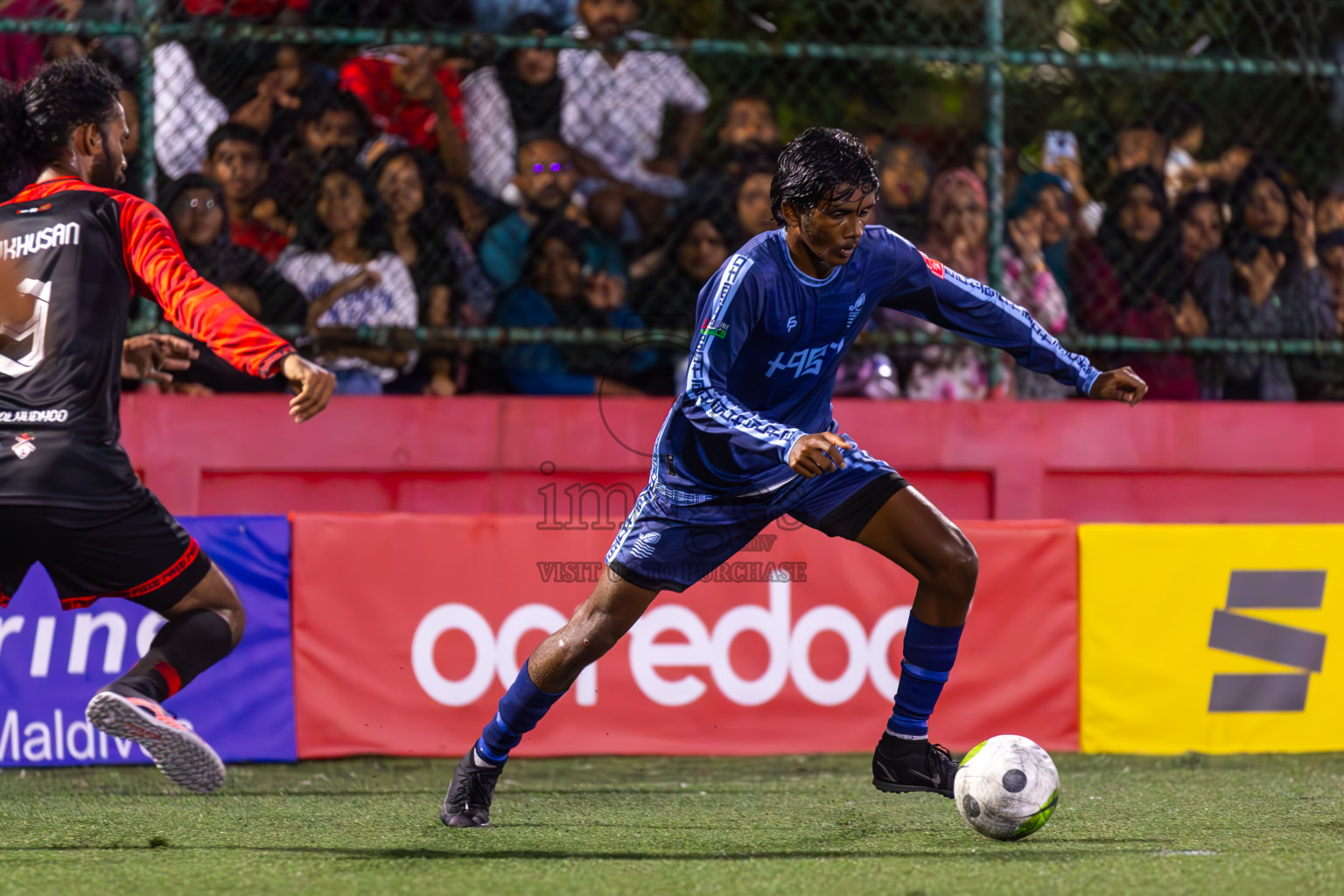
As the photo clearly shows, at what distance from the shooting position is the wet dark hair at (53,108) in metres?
4.32

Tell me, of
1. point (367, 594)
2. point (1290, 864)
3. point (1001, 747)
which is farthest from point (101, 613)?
point (1290, 864)

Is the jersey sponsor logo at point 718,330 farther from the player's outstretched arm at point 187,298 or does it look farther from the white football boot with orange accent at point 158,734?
the white football boot with orange accent at point 158,734

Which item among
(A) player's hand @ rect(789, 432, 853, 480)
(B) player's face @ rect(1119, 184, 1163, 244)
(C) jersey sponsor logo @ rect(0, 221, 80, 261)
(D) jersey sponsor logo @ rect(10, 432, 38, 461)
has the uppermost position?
(B) player's face @ rect(1119, 184, 1163, 244)

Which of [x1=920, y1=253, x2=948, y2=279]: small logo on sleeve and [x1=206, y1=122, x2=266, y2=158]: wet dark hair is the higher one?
[x1=206, y1=122, x2=266, y2=158]: wet dark hair

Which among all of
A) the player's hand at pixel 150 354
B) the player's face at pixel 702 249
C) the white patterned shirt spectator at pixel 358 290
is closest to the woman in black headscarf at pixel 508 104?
the white patterned shirt spectator at pixel 358 290

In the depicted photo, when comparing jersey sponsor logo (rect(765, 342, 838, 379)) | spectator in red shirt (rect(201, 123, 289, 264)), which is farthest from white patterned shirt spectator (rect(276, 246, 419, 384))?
jersey sponsor logo (rect(765, 342, 838, 379))

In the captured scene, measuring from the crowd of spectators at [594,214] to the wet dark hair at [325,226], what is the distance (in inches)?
0.5

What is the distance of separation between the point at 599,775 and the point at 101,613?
7.46ft

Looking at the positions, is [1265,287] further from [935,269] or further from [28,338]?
[28,338]

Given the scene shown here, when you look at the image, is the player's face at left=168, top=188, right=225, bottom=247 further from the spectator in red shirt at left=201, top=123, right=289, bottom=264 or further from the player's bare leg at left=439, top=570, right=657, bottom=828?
the player's bare leg at left=439, top=570, right=657, bottom=828

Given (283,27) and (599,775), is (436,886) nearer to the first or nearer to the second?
(599,775)

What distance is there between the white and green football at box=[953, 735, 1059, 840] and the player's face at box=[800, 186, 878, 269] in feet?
4.99

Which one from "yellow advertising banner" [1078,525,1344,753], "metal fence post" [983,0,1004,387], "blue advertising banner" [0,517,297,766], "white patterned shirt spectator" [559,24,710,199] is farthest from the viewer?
"metal fence post" [983,0,1004,387]

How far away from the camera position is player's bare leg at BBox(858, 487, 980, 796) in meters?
4.62
